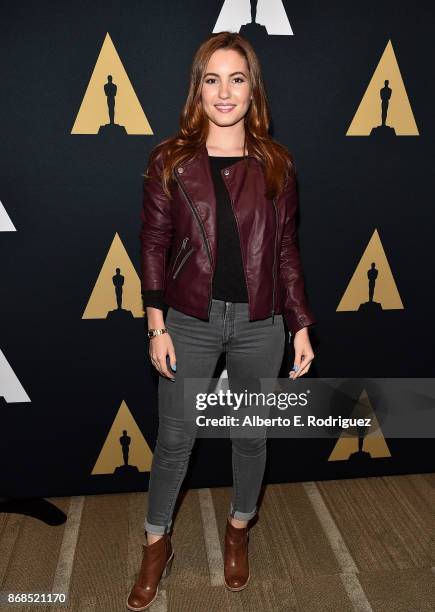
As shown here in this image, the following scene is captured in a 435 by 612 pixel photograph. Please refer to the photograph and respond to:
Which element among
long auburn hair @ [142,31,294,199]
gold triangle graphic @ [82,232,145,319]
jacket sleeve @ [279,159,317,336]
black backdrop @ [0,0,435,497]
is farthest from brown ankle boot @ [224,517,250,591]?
long auburn hair @ [142,31,294,199]

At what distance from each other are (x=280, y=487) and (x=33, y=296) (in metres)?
1.32

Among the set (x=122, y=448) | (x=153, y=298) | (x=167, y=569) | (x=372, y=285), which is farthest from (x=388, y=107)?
(x=167, y=569)

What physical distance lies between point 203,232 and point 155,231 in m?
0.16

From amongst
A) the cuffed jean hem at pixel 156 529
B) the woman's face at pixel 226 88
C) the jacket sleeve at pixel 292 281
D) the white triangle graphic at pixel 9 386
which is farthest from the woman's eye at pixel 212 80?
the cuffed jean hem at pixel 156 529

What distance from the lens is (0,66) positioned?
201 centimetres

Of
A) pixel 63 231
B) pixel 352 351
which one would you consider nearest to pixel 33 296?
pixel 63 231

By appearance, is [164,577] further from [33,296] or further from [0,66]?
[0,66]

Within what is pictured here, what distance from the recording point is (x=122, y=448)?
2.50 meters

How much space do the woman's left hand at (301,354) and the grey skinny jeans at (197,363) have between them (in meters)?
0.05

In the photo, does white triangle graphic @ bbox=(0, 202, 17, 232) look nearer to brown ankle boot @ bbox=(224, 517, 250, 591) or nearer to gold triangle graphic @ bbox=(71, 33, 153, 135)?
gold triangle graphic @ bbox=(71, 33, 153, 135)

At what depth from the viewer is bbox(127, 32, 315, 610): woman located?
68.7 inches

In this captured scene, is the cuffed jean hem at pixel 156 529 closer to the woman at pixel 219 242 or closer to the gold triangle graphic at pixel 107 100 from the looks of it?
the woman at pixel 219 242

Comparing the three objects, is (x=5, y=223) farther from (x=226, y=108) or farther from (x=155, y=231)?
(x=226, y=108)

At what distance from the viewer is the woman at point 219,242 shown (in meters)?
1.75
